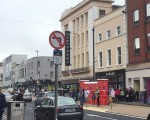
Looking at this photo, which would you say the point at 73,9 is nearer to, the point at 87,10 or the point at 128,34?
the point at 87,10

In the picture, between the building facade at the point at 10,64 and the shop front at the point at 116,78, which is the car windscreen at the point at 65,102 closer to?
the shop front at the point at 116,78

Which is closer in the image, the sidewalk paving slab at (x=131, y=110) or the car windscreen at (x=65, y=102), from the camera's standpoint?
the car windscreen at (x=65, y=102)

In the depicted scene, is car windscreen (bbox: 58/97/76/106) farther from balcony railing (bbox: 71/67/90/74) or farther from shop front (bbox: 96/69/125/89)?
balcony railing (bbox: 71/67/90/74)

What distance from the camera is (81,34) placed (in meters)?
60.1

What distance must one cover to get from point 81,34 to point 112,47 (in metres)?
12.1

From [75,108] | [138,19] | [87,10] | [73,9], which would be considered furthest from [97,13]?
[75,108]

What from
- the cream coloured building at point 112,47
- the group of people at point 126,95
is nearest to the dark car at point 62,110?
the group of people at point 126,95

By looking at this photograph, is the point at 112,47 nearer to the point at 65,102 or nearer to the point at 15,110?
the point at 65,102

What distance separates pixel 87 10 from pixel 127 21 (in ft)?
43.8

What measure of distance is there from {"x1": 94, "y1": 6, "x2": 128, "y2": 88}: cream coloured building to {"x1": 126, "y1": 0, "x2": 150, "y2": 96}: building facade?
57.8 inches

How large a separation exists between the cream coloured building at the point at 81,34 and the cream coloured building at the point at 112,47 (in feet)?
7.57

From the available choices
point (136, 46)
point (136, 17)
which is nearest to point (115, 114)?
point (136, 46)

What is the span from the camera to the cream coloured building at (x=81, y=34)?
55.8m

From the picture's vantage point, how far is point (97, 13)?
182 ft
